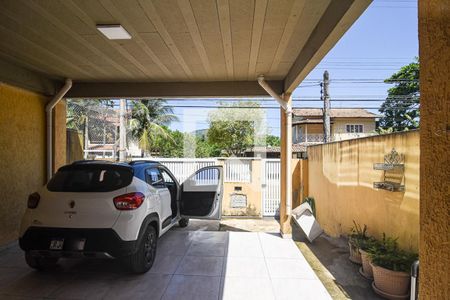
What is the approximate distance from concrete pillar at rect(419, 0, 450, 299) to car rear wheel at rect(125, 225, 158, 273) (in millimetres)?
2861

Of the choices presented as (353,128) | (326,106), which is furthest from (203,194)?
(353,128)

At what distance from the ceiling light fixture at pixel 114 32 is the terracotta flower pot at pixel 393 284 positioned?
12.8ft

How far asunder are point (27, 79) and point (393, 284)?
5949mm

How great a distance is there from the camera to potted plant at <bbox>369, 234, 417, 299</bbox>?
9.64 ft

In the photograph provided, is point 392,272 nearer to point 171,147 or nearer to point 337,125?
point 171,147

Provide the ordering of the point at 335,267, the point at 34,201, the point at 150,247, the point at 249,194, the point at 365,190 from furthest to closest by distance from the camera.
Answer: the point at 249,194 < the point at 365,190 < the point at 335,267 < the point at 150,247 < the point at 34,201

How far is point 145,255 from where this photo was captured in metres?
3.41

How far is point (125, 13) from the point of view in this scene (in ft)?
9.03

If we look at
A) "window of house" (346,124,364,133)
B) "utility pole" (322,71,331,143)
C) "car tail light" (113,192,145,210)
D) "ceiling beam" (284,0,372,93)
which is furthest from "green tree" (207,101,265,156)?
"window of house" (346,124,364,133)

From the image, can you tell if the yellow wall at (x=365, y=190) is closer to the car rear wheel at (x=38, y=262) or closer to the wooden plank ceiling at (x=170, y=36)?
the wooden plank ceiling at (x=170, y=36)

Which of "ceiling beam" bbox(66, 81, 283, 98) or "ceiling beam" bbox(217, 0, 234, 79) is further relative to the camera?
"ceiling beam" bbox(66, 81, 283, 98)

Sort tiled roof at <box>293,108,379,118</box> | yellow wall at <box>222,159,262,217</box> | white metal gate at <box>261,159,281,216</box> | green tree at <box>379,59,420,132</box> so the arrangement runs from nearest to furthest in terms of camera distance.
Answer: yellow wall at <box>222,159,262,217</box>, white metal gate at <box>261,159,281,216</box>, green tree at <box>379,59,420,132</box>, tiled roof at <box>293,108,379,118</box>

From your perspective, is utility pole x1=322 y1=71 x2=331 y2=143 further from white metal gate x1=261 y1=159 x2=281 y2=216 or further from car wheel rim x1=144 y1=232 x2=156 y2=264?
car wheel rim x1=144 y1=232 x2=156 y2=264

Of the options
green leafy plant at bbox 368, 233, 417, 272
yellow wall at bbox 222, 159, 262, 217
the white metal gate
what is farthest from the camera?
the white metal gate
